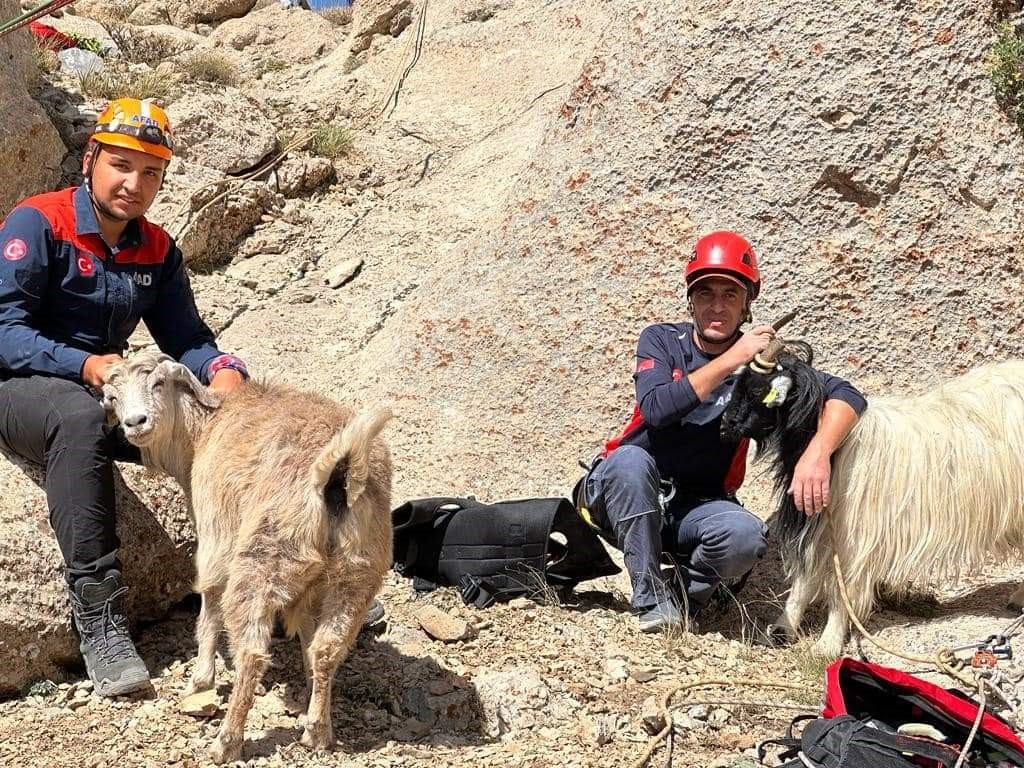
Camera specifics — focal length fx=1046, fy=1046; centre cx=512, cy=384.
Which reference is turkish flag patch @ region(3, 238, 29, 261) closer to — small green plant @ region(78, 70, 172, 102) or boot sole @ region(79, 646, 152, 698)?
boot sole @ region(79, 646, 152, 698)

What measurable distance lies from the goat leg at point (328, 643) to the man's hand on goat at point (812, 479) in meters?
2.09

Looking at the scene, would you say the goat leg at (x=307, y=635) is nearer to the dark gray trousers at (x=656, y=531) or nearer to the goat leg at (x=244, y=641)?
the goat leg at (x=244, y=641)

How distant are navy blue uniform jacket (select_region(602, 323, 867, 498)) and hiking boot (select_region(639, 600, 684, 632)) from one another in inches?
24.2

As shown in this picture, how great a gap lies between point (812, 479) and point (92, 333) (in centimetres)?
332

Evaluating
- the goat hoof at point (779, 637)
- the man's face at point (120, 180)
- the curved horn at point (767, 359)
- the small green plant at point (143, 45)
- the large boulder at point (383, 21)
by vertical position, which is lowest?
the goat hoof at point (779, 637)

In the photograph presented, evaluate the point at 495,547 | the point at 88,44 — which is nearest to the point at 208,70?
the point at 88,44

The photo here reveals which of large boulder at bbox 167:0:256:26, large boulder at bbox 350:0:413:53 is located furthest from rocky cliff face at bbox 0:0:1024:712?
large boulder at bbox 167:0:256:26

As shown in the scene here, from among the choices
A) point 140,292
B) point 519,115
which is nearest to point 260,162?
point 519,115

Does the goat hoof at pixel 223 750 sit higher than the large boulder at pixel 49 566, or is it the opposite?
the large boulder at pixel 49 566

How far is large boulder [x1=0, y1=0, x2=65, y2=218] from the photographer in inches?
341

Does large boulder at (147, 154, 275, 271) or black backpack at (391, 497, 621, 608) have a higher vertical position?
large boulder at (147, 154, 275, 271)

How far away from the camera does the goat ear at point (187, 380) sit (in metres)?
4.19

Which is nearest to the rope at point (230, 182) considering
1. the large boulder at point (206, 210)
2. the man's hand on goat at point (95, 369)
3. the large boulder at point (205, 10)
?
the large boulder at point (206, 210)

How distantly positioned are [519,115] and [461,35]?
221 cm
